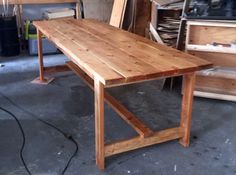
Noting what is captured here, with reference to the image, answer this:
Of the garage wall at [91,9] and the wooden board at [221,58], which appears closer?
the wooden board at [221,58]

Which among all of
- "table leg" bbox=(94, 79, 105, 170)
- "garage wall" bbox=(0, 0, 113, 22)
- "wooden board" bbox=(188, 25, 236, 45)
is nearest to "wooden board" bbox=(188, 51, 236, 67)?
"wooden board" bbox=(188, 25, 236, 45)

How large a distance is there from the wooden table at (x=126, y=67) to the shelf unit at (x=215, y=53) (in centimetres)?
63

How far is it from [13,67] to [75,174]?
2470 mm

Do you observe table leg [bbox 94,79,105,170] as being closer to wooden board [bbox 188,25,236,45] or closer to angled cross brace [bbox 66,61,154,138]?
angled cross brace [bbox 66,61,154,138]

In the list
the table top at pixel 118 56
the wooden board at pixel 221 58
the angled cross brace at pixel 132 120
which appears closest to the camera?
the table top at pixel 118 56

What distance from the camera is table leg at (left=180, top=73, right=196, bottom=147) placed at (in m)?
2.16

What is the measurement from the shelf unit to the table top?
63 cm

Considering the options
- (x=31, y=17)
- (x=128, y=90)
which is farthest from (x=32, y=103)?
(x=31, y=17)

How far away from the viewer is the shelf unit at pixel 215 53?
2.90m

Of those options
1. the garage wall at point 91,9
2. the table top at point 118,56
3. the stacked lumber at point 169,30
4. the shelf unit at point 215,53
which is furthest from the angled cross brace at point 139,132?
the garage wall at point 91,9

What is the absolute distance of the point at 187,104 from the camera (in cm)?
223

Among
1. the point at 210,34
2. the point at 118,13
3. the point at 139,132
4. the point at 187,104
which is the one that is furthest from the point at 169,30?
the point at 139,132

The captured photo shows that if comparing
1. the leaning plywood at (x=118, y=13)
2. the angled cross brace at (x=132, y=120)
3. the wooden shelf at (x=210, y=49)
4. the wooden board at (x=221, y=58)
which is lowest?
the angled cross brace at (x=132, y=120)

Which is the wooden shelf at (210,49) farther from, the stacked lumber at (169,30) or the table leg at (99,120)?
the table leg at (99,120)
